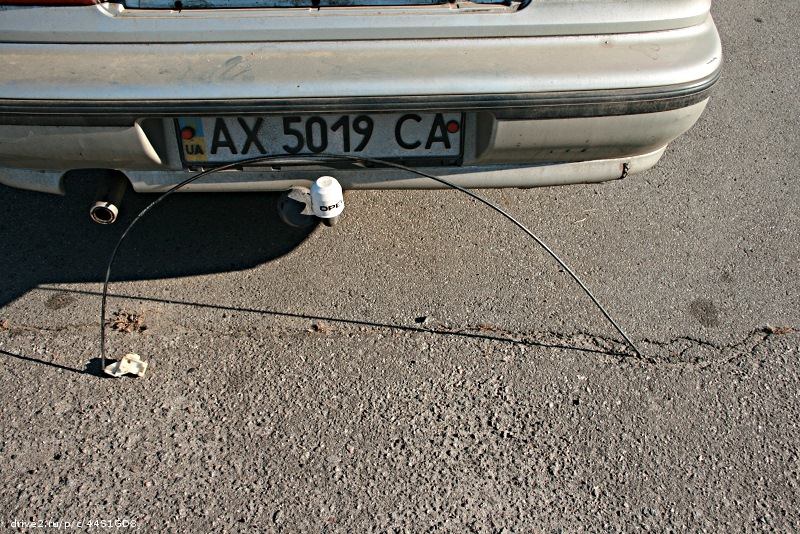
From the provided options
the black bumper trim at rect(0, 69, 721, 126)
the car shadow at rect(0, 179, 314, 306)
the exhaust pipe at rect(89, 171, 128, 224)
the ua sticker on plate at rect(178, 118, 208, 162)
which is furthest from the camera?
the car shadow at rect(0, 179, 314, 306)

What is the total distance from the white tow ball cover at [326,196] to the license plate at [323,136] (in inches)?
3.6

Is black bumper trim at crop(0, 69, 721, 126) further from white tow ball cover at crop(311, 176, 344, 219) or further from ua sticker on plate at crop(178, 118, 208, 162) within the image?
white tow ball cover at crop(311, 176, 344, 219)

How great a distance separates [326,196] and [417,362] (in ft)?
2.08

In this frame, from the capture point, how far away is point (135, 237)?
2838mm

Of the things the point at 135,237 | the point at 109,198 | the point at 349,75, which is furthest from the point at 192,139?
the point at 135,237

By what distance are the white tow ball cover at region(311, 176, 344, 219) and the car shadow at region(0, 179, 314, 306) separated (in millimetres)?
581

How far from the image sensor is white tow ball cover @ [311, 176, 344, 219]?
2234mm

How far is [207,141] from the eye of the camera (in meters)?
2.20

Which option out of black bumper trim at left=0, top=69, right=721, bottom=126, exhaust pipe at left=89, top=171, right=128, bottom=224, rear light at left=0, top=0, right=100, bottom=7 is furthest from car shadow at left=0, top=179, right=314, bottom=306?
rear light at left=0, top=0, right=100, bottom=7

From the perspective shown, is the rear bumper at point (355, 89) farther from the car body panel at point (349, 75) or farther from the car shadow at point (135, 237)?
the car shadow at point (135, 237)

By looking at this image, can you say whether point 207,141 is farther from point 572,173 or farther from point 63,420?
point 572,173

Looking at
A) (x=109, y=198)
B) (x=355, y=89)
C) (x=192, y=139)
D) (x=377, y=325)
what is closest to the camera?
(x=355, y=89)

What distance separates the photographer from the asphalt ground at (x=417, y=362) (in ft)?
6.86

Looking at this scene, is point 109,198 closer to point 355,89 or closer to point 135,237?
point 135,237
